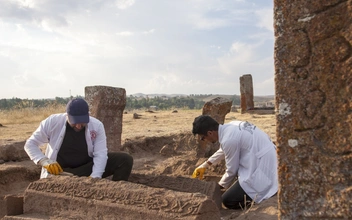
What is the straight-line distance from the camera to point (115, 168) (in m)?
5.27

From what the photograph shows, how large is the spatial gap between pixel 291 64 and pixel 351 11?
0.41 metres

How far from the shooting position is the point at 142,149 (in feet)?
30.0

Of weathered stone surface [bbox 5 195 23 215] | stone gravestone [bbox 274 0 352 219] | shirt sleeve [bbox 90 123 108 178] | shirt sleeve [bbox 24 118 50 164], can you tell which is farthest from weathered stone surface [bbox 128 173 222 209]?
stone gravestone [bbox 274 0 352 219]

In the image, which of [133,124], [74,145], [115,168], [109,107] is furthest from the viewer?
[133,124]

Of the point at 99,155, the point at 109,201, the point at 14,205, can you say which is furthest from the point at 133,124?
the point at 109,201

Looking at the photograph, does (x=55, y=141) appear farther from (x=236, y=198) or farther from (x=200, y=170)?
(x=236, y=198)

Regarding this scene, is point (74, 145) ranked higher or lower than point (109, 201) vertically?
higher

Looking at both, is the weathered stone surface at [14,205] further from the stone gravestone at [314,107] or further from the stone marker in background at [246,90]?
the stone marker in background at [246,90]

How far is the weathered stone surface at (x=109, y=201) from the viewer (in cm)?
365

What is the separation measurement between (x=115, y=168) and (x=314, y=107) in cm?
332

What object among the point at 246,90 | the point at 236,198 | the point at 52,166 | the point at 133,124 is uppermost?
the point at 246,90

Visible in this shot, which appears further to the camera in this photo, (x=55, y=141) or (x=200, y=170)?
(x=200, y=170)

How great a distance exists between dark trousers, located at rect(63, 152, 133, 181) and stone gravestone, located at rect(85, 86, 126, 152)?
2.39 m

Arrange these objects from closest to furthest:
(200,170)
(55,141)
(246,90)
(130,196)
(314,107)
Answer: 1. (314,107)
2. (130,196)
3. (55,141)
4. (200,170)
5. (246,90)
